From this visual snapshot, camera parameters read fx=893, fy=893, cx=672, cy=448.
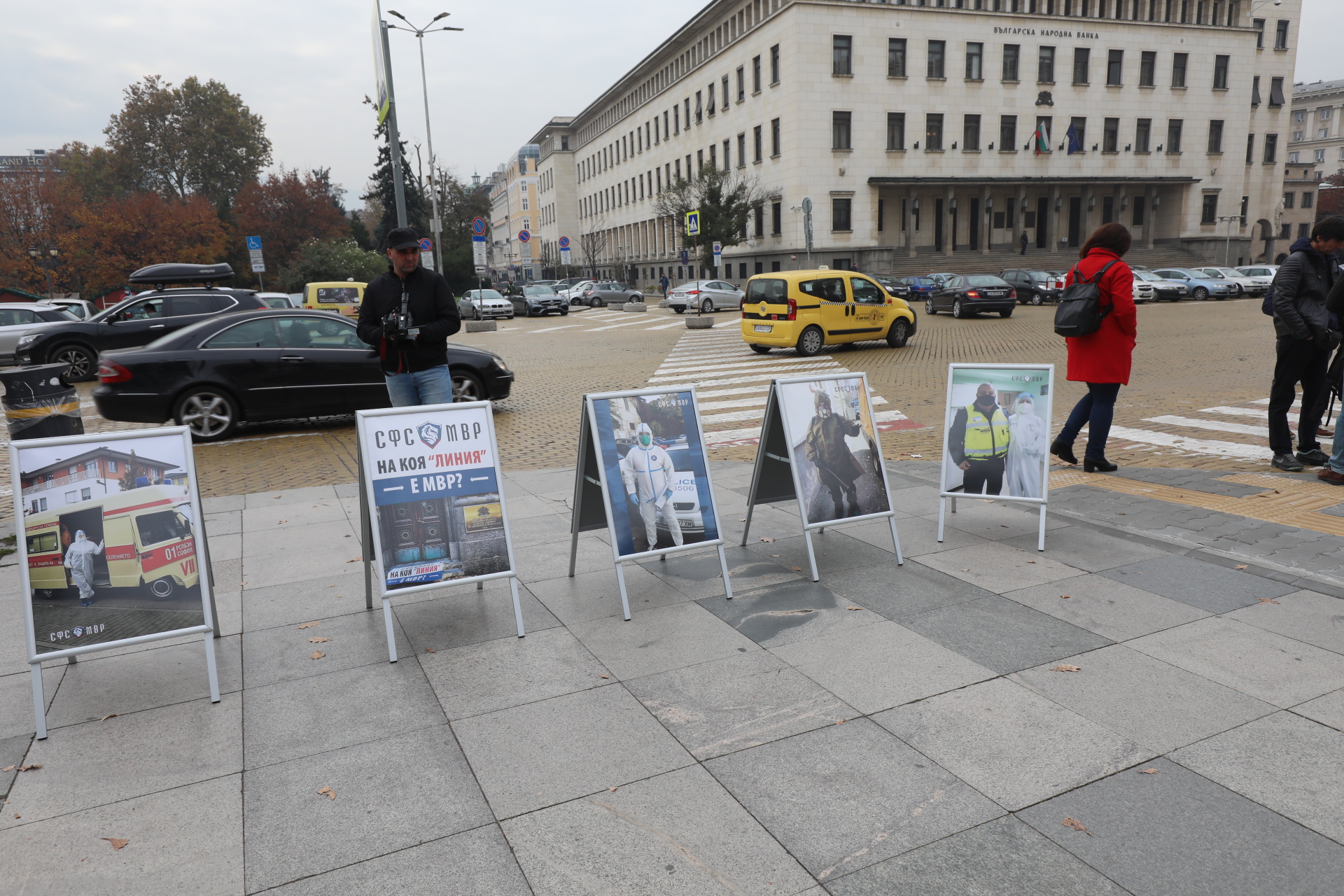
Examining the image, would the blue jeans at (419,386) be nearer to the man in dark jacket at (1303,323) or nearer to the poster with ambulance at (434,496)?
the poster with ambulance at (434,496)

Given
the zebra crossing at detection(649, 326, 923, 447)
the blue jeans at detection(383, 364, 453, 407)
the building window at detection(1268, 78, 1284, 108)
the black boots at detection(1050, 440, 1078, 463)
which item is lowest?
the zebra crossing at detection(649, 326, 923, 447)

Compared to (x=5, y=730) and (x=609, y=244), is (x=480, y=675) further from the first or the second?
(x=609, y=244)

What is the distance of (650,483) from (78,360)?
17.6 meters

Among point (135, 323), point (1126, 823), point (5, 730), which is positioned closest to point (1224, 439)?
point (1126, 823)

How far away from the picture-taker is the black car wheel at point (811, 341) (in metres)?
20.0

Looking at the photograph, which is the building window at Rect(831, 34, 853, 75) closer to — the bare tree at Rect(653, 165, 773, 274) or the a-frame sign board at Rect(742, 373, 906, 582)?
the bare tree at Rect(653, 165, 773, 274)

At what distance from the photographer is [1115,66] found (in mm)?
57781

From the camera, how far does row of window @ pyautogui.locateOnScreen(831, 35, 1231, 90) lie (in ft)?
172

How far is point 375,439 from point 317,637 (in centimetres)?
107

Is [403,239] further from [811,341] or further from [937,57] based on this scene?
[937,57]

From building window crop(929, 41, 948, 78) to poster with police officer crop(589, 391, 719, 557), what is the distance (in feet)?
185

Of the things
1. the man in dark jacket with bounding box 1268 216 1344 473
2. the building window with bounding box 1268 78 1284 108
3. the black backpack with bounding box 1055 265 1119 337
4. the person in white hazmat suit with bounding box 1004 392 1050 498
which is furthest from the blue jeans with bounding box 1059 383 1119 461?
the building window with bounding box 1268 78 1284 108

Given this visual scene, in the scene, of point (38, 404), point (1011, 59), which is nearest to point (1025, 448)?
point (38, 404)

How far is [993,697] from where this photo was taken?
371cm
